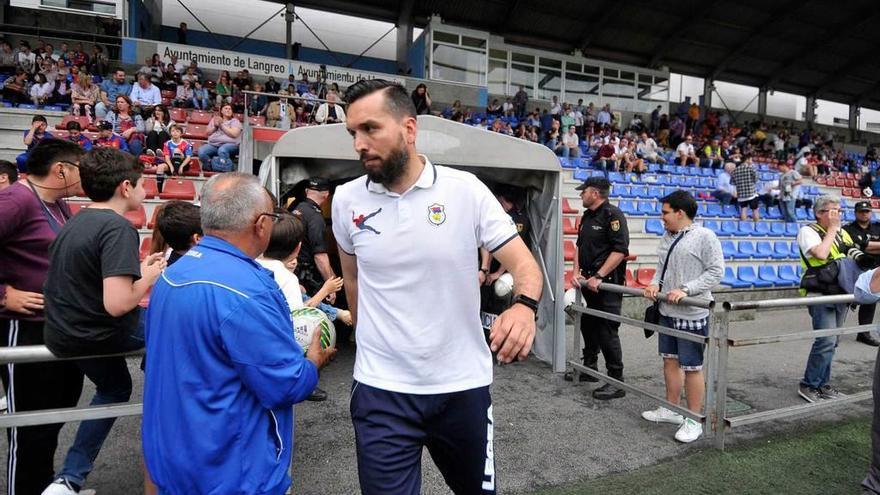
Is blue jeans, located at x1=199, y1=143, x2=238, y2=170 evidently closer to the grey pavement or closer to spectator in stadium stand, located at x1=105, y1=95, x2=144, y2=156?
spectator in stadium stand, located at x1=105, y1=95, x2=144, y2=156

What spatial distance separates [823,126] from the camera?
31.9 meters

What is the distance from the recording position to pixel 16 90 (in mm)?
12125

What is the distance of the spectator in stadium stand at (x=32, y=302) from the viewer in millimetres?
2551

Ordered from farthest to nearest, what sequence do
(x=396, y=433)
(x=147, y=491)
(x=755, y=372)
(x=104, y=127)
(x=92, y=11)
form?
(x=92, y=11)
(x=104, y=127)
(x=755, y=372)
(x=147, y=491)
(x=396, y=433)

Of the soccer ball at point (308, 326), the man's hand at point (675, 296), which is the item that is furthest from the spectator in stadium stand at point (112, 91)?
the man's hand at point (675, 296)

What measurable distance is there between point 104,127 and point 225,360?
1108 cm

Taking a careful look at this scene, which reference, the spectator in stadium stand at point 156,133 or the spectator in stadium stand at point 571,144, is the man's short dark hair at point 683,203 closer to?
the spectator in stadium stand at point 156,133

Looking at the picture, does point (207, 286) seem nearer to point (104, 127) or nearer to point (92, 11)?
point (104, 127)

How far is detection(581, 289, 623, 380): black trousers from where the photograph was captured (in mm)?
5113

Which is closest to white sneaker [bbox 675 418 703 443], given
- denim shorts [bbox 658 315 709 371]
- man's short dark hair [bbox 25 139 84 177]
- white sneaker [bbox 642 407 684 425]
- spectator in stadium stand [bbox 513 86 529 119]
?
white sneaker [bbox 642 407 684 425]

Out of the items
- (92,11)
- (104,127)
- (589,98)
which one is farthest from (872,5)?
(92,11)

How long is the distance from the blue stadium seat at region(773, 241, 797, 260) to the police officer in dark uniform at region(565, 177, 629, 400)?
915 cm

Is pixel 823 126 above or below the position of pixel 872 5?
below

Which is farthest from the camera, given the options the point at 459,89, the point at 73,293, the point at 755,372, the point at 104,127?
the point at 459,89
